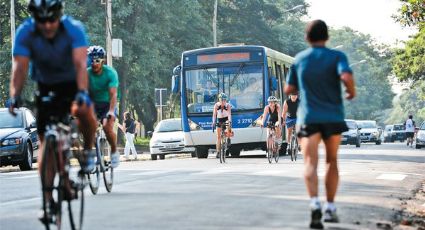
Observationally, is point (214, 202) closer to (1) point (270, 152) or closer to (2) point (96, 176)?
(2) point (96, 176)

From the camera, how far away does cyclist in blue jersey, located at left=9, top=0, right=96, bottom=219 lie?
839cm

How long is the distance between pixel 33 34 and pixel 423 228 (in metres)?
4.47

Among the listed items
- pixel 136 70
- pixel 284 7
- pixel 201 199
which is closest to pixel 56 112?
pixel 201 199

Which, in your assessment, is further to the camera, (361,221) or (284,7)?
(284,7)

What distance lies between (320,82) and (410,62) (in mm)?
50238

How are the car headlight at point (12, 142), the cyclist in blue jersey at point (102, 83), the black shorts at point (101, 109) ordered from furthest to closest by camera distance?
the car headlight at point (12, 142) → the black shorts at point (101, 109) → the cyclist in blue jersey at point (102, 83)

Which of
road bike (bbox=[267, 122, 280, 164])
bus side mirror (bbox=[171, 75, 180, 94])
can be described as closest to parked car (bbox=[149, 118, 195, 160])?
bus side mirror (bbox=[171, 75, 180, 94])

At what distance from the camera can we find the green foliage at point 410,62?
56844 millimetres

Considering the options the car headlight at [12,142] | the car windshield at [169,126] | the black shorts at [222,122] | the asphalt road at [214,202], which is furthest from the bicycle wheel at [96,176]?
the car windshield at [169,126]

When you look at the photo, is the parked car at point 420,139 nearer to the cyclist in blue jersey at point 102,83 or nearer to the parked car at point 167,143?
the parked car at point 167,143

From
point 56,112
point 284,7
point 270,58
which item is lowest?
point 56,112

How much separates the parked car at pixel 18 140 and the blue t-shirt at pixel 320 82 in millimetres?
15560

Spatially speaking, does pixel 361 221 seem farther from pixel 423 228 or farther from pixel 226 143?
pixel 226 143

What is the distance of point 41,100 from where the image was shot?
837cm
